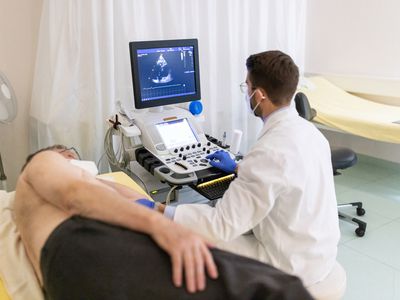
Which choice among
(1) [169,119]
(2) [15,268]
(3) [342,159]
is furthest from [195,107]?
(2) [15,268]

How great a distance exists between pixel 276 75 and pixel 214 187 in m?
0.67

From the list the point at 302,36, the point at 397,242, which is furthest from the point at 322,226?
the point at 302,36

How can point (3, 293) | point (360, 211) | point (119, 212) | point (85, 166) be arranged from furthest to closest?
point (360, 211)
point (85, 166)
point (3, 293)
point (119, 212)

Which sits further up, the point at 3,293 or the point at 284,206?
the point at 284,206

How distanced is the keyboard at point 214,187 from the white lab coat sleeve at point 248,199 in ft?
1.67

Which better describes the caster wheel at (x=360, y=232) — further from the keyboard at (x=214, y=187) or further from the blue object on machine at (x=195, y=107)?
the blue object on machine at (x=195, y=107)

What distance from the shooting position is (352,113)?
321cm

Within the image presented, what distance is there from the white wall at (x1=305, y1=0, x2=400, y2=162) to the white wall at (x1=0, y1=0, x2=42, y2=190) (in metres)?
2.65

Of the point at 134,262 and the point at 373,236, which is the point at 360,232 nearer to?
the point at 373,236

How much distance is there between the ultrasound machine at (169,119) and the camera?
197cm

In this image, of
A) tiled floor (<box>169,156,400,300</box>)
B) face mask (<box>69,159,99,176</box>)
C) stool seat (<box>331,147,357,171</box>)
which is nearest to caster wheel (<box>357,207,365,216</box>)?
tiled floor (<box>169,156,400,300</box>)

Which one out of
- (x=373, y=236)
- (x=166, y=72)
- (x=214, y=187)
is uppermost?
(x=166, y=72)

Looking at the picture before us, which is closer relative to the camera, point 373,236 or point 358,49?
point 373,236

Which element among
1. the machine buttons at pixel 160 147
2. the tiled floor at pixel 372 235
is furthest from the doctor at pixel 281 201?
the tiled floor at pixel 372 235
